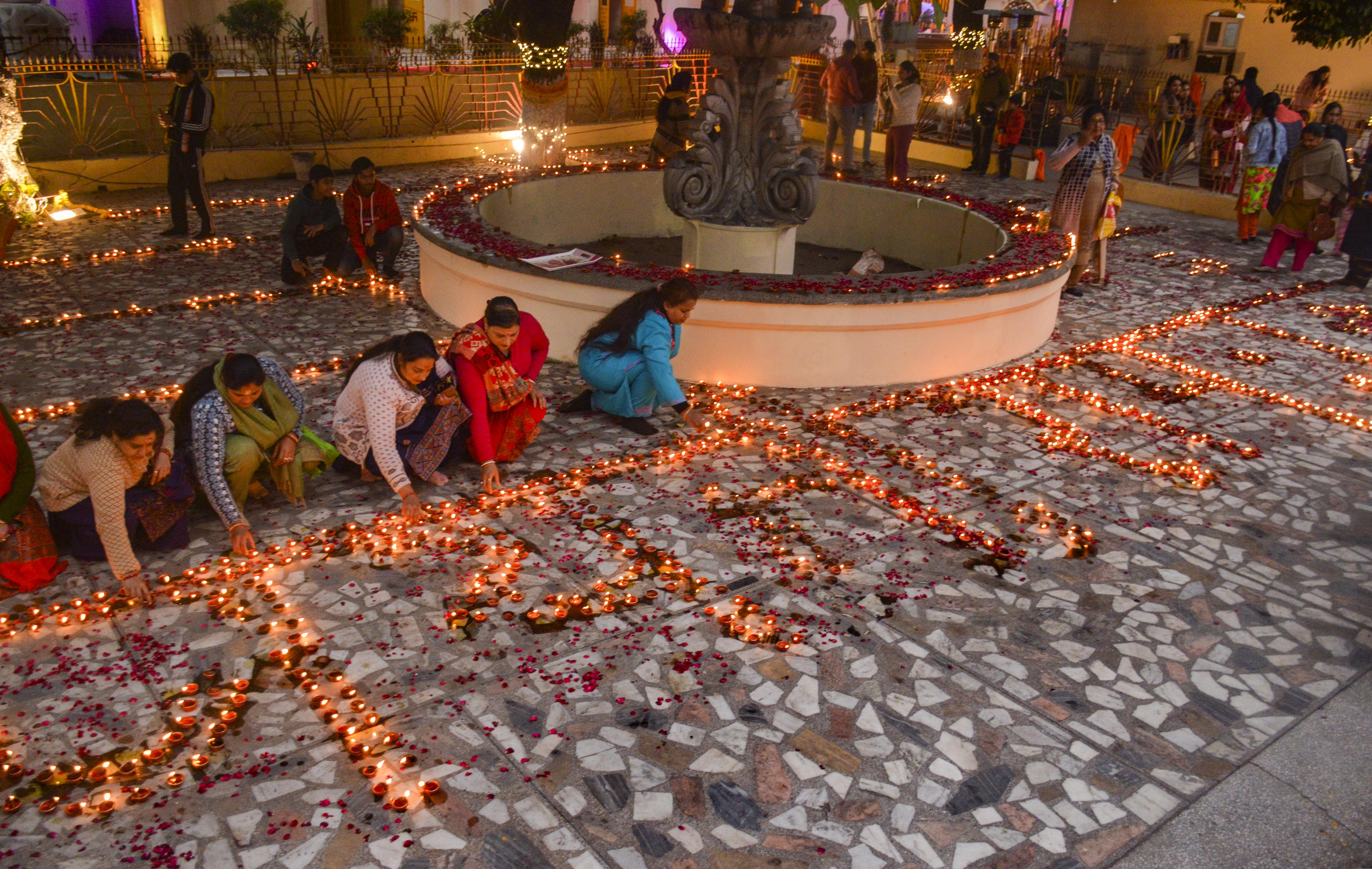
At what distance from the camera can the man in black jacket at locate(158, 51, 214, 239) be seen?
8477 mm

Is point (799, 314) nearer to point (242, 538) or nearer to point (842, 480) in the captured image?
point (842, 480)

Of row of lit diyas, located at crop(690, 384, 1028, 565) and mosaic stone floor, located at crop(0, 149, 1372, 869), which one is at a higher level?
row of lit diyas, located at crop(690, 384, 1028, 565)

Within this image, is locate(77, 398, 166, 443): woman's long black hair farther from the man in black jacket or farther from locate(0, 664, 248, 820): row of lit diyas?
the man in black jacket

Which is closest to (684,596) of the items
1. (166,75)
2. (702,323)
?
(702,323)

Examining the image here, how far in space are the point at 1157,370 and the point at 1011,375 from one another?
1147 millimetres

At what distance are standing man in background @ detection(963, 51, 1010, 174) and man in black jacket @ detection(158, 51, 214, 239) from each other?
32.0 ft

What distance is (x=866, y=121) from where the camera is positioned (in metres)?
13.6

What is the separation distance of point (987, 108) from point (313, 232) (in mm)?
9652

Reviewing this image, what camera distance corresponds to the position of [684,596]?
4.20 metres

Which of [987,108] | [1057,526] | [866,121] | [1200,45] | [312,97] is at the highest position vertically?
[1200,45]

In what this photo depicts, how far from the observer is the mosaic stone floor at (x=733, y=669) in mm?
3033

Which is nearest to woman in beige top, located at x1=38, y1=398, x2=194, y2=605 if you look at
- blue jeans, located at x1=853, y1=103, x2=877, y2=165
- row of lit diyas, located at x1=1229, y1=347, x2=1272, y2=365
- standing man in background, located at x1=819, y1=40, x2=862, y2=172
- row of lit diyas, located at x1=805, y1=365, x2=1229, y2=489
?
row of lit diyas, located at x1=805, y1=365, x2=1229, y2=489

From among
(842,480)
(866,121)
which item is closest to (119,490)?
(842,480)

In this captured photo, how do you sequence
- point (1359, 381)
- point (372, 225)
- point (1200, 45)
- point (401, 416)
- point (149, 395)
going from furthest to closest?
1. point (1200, 45)
2. point (372, 225)
3. point (1359, 381)
4. point (149, 395)
5. point (401, 416)
